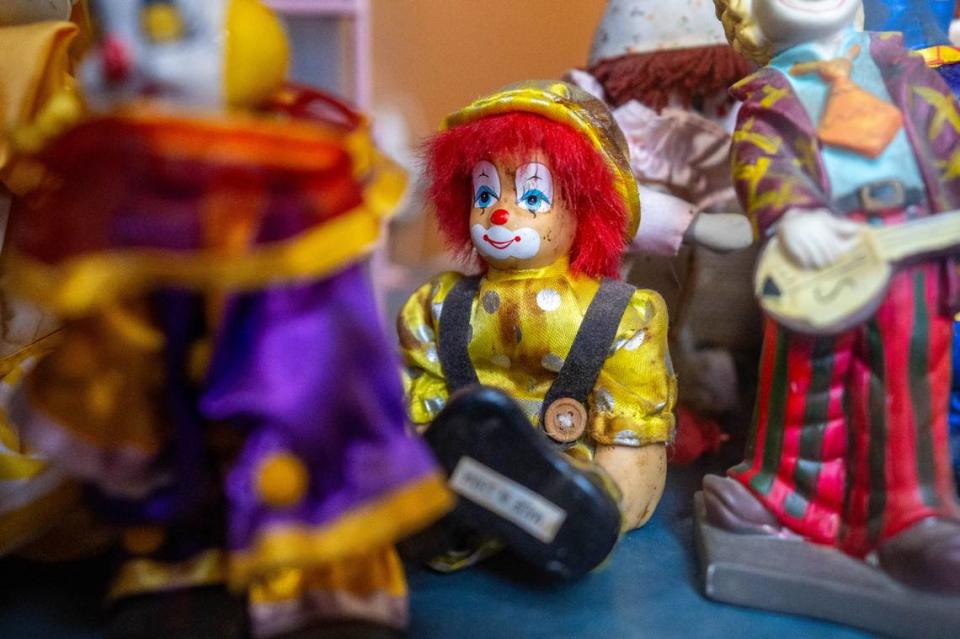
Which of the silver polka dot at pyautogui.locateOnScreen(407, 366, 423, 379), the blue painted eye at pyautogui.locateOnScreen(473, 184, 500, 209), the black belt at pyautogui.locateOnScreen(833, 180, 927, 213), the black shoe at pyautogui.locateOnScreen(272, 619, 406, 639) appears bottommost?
the black shoe at pyautogui.locateOnScreen(272, 619, 406, 639)

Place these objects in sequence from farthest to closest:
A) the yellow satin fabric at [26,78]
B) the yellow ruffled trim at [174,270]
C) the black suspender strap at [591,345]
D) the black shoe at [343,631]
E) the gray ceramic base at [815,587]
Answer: the black suspender strap at [591,345] → the yellow satin fabric at [26,78] → the gray ceramic base at [815,587] → the black shoe at [343,631] → the yellow ruffled trim at [174,270]

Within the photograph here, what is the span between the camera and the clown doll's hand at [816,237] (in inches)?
36.8

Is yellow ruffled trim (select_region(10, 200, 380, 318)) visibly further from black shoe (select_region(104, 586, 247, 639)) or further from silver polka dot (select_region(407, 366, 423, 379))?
silver polka dot (select_region(407, 366, 423, 379))

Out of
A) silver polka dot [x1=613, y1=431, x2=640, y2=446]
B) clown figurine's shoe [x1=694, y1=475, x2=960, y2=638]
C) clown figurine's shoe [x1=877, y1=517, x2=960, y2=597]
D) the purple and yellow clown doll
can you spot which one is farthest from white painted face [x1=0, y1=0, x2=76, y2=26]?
clown figurine's shoe [x1=877, y1=517, x2=960, y2=597]

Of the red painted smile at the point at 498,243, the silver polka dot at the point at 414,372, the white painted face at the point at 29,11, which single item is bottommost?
the silver polka dot at the point at 414,372

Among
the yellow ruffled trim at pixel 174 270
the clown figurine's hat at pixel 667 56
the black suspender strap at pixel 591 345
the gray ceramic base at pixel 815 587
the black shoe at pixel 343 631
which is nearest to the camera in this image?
the yellow ruffled trim at pixel 174 270

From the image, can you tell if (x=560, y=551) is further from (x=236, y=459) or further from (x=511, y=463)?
(x=236, y=459)

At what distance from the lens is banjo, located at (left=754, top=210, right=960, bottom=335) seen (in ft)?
3.07

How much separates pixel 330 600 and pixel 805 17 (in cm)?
80

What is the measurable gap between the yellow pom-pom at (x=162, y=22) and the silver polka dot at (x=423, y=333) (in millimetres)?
573

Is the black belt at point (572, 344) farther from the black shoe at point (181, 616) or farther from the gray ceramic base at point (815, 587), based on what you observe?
the black shoe at point (181, 616)

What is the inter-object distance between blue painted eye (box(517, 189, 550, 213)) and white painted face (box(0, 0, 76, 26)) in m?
0.64

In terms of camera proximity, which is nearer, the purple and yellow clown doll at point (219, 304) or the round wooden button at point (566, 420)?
the purple and yellow clown doll at point (219, 304)

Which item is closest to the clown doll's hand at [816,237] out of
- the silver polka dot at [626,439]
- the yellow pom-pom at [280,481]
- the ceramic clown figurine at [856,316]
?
the ceramic clown figurine at [856,316]
